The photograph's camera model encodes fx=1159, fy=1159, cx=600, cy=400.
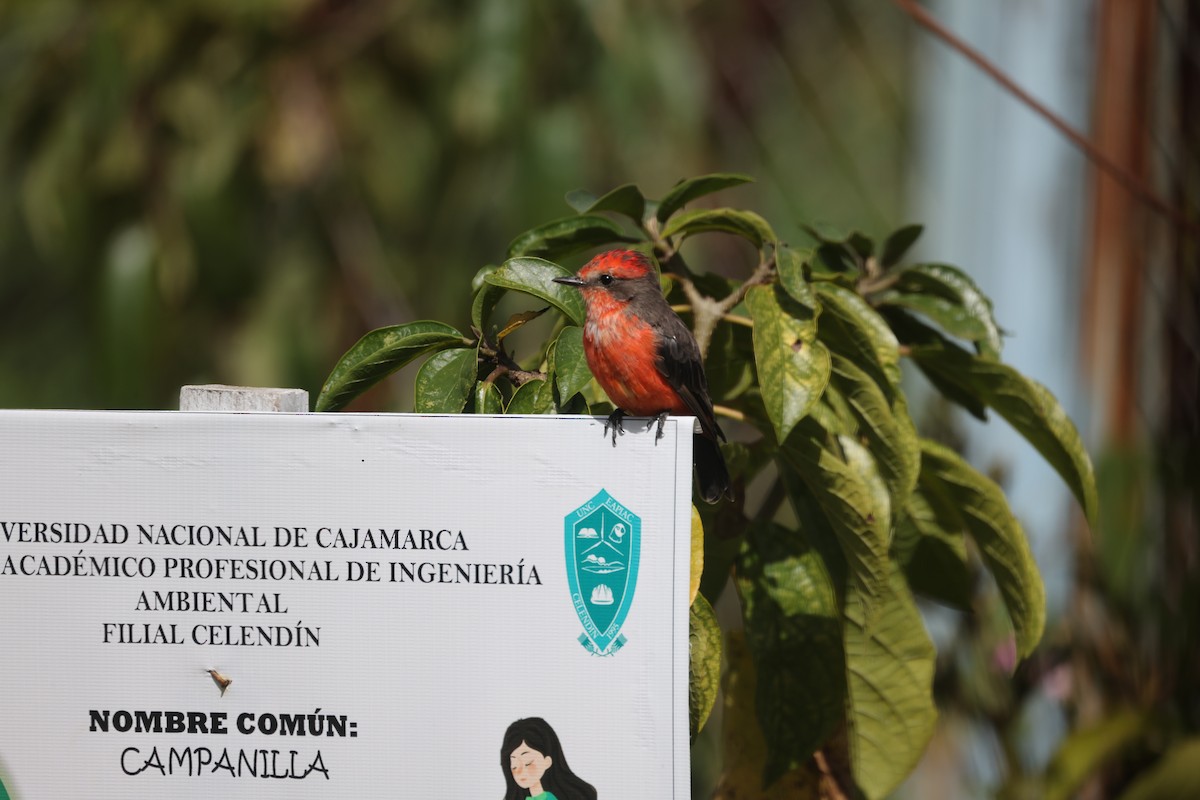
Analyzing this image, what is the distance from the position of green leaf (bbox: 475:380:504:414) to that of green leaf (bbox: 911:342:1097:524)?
54 centimetres

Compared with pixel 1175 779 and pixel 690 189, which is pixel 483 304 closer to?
pixel 690 189

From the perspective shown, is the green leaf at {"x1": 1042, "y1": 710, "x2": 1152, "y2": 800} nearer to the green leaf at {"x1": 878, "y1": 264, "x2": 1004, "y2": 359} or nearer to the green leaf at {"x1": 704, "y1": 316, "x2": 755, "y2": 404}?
the green leaf at {"x1": 878, "y1": 264, "x2": 1004, "y2": 359}

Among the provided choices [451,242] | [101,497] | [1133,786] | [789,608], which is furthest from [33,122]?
[1133,786]

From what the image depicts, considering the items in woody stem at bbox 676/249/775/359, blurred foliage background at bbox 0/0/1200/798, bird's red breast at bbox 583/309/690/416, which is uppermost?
blurred foliage background at bbox 0/0/1200/798

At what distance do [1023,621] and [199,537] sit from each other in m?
0.93

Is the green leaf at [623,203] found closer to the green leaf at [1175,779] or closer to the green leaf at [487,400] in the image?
the green leaf at [487,400]

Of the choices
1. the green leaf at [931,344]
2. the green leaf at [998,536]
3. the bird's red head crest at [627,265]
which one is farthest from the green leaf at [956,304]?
the bird's red head crest at [627,265]

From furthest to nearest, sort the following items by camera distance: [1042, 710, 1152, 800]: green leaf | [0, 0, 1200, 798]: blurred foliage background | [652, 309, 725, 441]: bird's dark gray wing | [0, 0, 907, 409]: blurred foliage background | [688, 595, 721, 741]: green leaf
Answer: [0, 0, 907, 409]: blurred foliage background < [0, 0, 1200, 798]: blurred foliage background < [1042, 710, 1152, 800]: green leaf < [652, 309, 725, 441]: bird's dark gray wing < [688, 595, 721, 741]: green leaf

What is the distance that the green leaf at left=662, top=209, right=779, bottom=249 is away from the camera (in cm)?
132

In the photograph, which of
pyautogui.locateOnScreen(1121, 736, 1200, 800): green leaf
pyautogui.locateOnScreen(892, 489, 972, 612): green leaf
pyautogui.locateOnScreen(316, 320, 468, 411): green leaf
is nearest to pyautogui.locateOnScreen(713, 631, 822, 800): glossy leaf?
pyautogui.locateOnScreen(892, 489, 972, 612): green leaf

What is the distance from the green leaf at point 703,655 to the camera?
1204 mm

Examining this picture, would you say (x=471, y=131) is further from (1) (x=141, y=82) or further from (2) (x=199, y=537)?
(2) (x=199, y=537)

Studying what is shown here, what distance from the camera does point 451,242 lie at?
121 inches

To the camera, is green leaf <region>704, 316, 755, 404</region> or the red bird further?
green leaf <region>704, 316, 755, 404</region>
